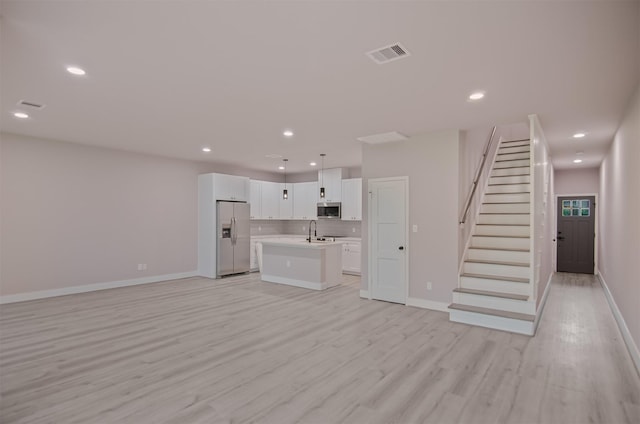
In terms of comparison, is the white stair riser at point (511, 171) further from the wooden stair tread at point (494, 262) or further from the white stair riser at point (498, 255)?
the wooden stair tread at point (494, 262)

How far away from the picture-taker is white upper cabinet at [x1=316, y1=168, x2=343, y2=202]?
8883 mm

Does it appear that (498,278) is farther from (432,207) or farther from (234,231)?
(234,231)

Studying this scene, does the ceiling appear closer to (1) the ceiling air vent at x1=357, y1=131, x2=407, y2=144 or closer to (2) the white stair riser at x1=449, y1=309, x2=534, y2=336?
(1) the ceiling air vent at x1=357, y1=131, x2=407, y2=144

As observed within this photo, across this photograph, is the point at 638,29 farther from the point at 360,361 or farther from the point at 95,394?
the point at 95,394

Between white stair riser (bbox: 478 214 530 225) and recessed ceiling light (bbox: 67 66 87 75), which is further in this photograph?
white stair riser (bbox: 478 214 530 225)

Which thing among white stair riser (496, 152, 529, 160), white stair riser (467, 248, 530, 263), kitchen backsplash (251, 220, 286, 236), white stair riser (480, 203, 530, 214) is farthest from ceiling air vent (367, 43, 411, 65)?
kitchen backsplash (251, 220, 286, 236)

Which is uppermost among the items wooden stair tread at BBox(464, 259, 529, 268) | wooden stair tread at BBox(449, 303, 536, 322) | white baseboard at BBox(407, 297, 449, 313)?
wooden stair tread at BBox(464, 259, 529, 268)

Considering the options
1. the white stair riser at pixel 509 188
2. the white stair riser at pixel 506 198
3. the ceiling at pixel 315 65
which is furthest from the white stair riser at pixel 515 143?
the ceiling at pixel 315 65

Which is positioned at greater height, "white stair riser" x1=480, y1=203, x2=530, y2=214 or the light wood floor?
"white stair riser" x1=480, y1=203, x2=530, y2=214

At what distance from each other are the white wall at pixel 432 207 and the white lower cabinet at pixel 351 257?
3003 millimetres

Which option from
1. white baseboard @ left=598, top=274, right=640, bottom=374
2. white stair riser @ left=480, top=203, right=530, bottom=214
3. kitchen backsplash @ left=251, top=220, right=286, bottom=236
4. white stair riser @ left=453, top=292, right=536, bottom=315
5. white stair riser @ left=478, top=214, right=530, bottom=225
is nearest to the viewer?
white baseboard @ left=598, top=274, right=640, bottom=374

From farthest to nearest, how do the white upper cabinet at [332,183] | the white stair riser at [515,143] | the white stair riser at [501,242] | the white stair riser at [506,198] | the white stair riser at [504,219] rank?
the white upper cabinet at [332,183] < the white stair riser at [515,143] < the white stair riser at [506,198] < the white stair riser at [504,219] < the white stair riser at [501,242]

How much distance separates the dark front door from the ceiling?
4.58 metres

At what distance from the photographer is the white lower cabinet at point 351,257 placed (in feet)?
27.6
